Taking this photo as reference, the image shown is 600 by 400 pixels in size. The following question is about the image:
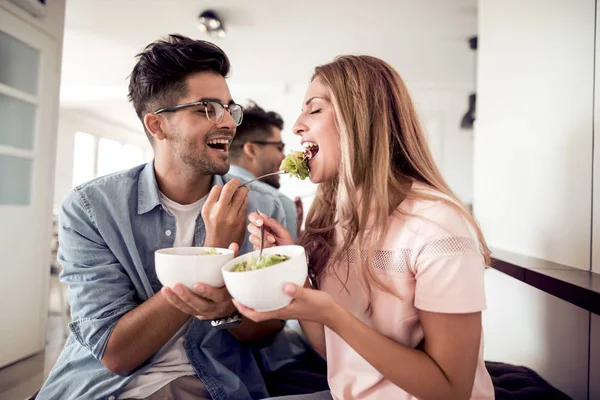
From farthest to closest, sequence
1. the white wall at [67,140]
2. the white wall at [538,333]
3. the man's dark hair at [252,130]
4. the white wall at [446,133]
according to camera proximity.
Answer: the white wall at [67,140] < the white wall at [446,133] < the man's dark hair at [252,130] < the white wall at [538,333]

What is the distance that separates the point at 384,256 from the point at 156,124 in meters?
1.21

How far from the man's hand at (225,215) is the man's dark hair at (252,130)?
2.02m

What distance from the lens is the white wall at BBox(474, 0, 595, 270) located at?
146 centimetres

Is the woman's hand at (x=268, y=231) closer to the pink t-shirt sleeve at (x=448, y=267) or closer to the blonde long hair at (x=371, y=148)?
the blonde long hair at (x=371, y=148)

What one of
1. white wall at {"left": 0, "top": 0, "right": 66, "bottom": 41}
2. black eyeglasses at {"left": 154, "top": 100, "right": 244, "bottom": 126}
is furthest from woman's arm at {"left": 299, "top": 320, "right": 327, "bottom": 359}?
white wall at {"left": 0, "top": 0, "right": 66, "bottom": 41}

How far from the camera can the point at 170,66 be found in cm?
168

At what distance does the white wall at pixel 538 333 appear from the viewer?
57.3 inches

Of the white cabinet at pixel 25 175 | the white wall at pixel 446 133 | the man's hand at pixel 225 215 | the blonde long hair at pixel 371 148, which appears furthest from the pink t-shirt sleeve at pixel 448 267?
the white wall at pixel 446 133

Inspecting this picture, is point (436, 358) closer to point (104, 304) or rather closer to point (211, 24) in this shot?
point (104, 304)

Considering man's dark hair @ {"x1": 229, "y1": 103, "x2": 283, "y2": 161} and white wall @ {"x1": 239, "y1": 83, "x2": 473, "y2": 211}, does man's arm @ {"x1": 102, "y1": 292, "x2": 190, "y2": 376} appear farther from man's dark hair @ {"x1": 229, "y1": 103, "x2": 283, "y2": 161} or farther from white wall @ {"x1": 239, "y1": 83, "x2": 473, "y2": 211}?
white wall @ {"x1": 239, "y1": 83, "x2": 473, "y2": 211}

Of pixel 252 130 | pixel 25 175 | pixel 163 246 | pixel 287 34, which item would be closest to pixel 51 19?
pixel 25 175

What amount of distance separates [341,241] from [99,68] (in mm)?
6481

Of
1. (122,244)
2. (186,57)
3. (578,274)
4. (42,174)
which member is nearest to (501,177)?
(578,274)

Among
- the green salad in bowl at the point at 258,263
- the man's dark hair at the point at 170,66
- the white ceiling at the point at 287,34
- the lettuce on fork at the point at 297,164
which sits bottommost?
the green salad in bowl at the point at 258,263
